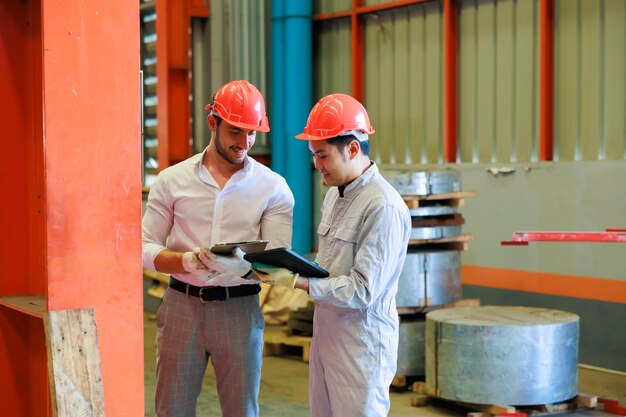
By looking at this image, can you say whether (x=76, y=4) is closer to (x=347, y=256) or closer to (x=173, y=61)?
(x=347, y=256)

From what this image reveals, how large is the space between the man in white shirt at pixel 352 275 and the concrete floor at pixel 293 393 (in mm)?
3358

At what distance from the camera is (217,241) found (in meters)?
4.05

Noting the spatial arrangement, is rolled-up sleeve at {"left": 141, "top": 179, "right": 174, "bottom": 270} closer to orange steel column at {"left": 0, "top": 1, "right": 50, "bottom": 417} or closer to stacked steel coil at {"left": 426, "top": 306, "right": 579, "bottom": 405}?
orange steel column at {"left": 0, "top": 1, "right": 50, "bottom": 417}

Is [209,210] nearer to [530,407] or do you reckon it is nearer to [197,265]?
[197,265]

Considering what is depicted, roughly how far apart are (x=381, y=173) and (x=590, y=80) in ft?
7.78

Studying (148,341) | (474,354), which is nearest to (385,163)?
(148,341)

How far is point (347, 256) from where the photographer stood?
12.2 feet

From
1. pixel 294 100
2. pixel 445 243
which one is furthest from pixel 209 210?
pixel 294 100

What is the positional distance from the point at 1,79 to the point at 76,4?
2.19ft

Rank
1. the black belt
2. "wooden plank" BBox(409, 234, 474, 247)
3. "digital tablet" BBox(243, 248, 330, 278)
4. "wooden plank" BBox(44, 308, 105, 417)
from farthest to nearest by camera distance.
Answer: "wooden plank" BBox(409, 234, 474, 247) → the black belt → "digital tablet" BBox(243, 248, 330, 278) → "wooden plank" BBox(44, 308, 105, 417)

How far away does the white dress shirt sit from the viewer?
4.09m

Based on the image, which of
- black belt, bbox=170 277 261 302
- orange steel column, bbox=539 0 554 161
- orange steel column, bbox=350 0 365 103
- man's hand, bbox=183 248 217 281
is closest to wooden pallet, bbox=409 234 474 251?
orange steel column, bbox=539 0 554 161

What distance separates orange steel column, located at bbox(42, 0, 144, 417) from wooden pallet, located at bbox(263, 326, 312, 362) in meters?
5.64

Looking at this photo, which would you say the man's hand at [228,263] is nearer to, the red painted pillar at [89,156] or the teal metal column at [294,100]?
the red painted pillar at [89,156]
